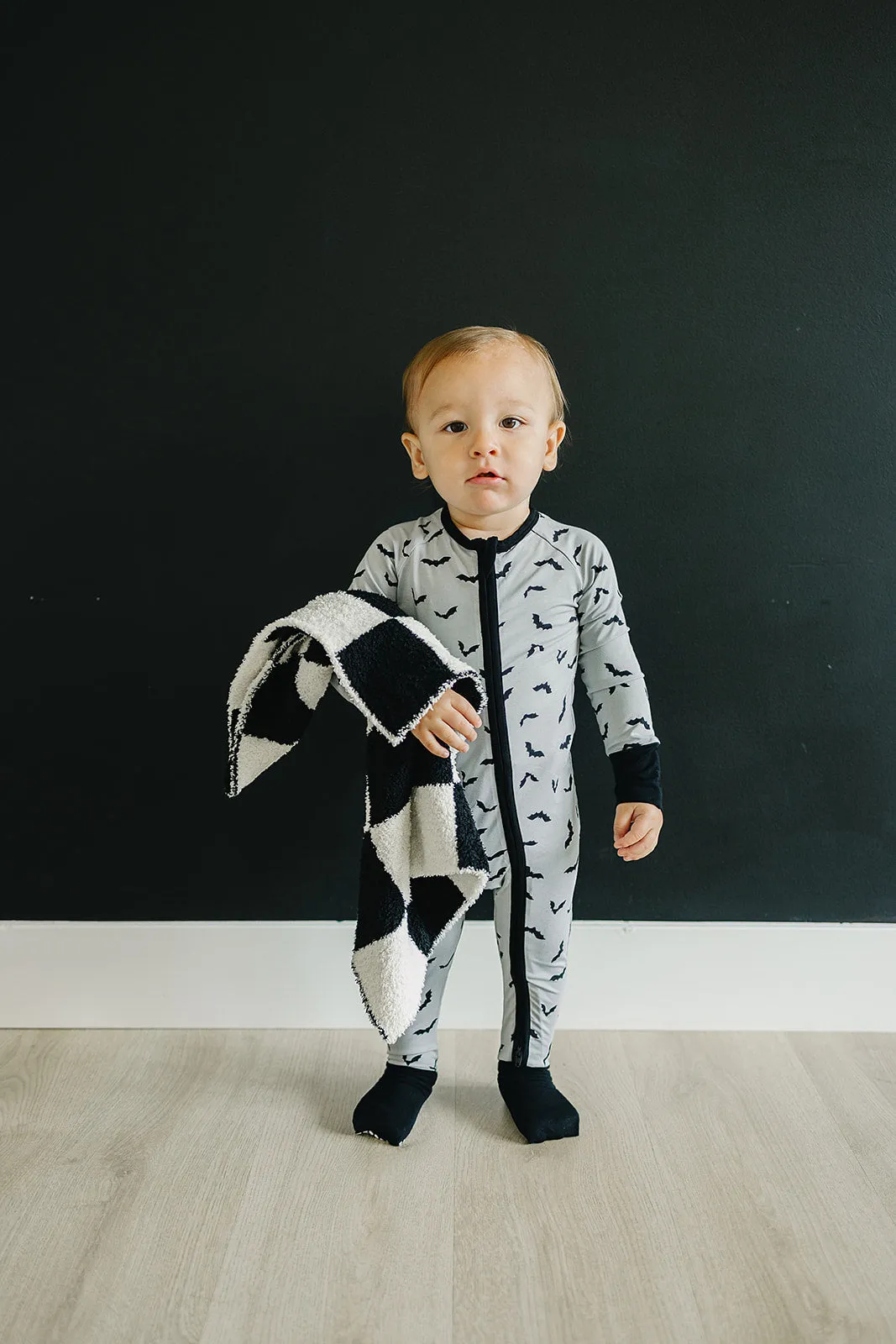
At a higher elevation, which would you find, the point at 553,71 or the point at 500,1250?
the point at 553,71

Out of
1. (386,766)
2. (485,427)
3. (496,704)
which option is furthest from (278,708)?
(485,427)

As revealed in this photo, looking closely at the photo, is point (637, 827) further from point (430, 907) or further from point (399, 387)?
point (399, 387)

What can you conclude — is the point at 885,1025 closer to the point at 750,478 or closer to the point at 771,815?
the point at 771,815

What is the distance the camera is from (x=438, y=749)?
1.36 m

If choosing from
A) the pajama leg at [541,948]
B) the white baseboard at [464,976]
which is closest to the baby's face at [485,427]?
the pajama leg at [541,948]

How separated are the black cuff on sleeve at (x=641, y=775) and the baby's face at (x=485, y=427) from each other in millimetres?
366

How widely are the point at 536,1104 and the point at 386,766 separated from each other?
1.63ft

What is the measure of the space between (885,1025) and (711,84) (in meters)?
1.44

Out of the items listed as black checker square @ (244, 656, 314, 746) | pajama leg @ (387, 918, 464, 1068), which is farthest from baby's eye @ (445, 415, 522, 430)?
pajama leg @ (387, 918, 464, 1068)

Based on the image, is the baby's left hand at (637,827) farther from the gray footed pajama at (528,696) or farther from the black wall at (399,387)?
the black wall at (399,387)

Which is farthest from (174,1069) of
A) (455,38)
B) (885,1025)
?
(455,38)

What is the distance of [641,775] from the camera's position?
1432mm

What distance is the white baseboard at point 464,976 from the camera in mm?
1698

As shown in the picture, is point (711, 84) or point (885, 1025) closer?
point (711, 84)
